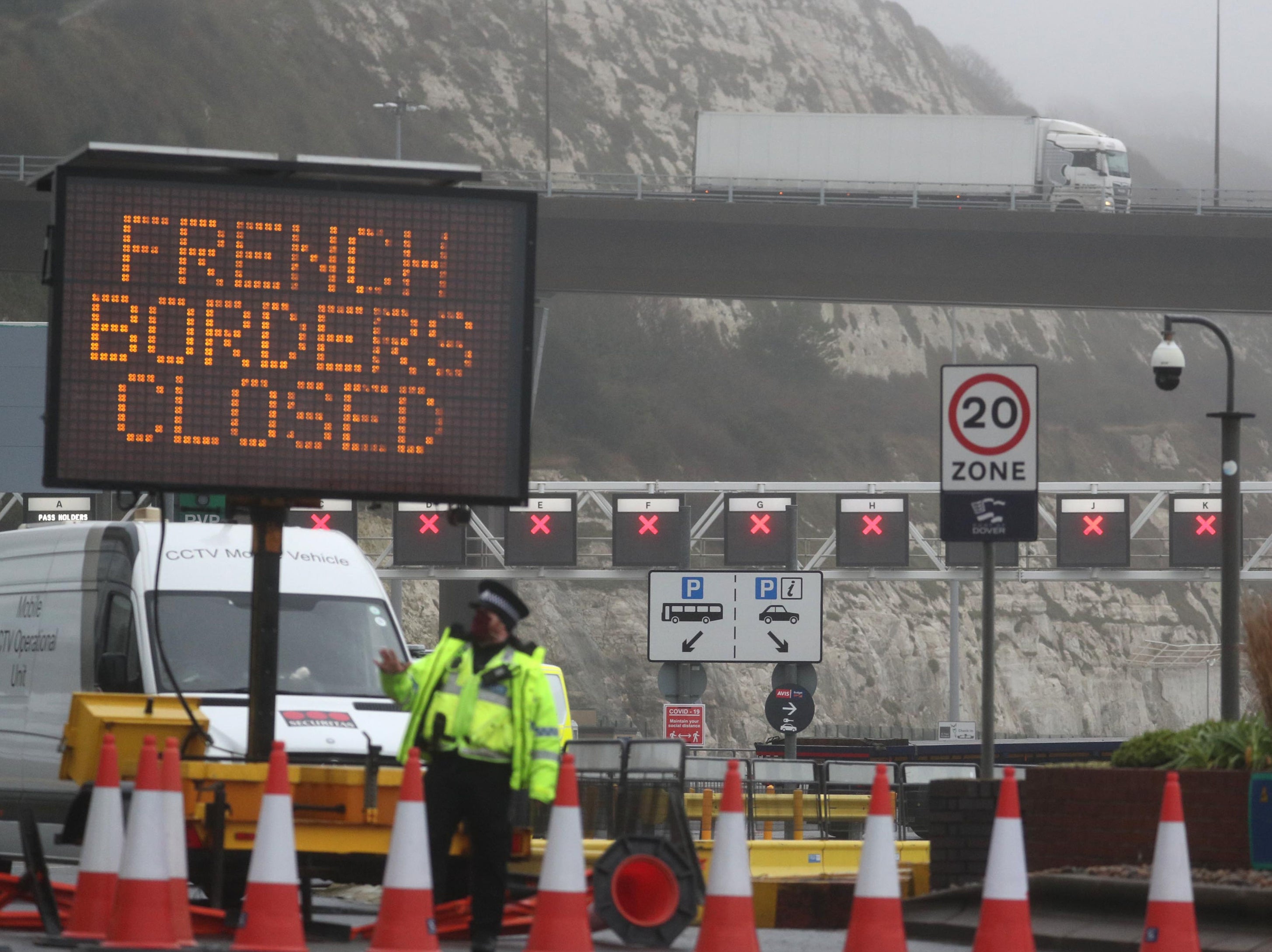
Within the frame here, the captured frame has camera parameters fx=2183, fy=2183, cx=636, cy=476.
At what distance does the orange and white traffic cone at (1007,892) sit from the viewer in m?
8.85

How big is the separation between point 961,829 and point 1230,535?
10.2m

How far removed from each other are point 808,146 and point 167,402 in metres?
51.6

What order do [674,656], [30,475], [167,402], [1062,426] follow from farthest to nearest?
[1062,426]
[30,475]
[674,656]
[167,402]

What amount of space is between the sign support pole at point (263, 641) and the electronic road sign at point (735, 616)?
558 inches

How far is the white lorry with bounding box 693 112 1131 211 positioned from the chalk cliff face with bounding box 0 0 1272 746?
23878 millimetres

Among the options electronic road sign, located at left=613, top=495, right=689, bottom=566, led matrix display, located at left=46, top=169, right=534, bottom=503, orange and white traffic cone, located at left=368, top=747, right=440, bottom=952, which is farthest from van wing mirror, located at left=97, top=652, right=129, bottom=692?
electronic road sign, located at left=613, top=495, right=689, bottom=566

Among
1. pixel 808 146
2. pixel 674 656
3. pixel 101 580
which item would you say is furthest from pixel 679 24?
pixel 101 580

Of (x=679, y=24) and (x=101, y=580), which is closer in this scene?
(x=101, y=580)

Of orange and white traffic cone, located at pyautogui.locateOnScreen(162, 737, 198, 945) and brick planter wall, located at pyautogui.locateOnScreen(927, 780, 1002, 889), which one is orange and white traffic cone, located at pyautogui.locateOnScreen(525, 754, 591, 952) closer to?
orange and white traffic cone, located at pyautogui.locateOnScreen(162, 737, 198, 945)

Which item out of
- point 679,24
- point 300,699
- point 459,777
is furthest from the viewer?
point 679,24

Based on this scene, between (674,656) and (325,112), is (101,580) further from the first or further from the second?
(325,112)

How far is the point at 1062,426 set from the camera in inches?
4902

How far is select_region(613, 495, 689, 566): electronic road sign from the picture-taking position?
145 feet

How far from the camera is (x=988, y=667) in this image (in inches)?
492
